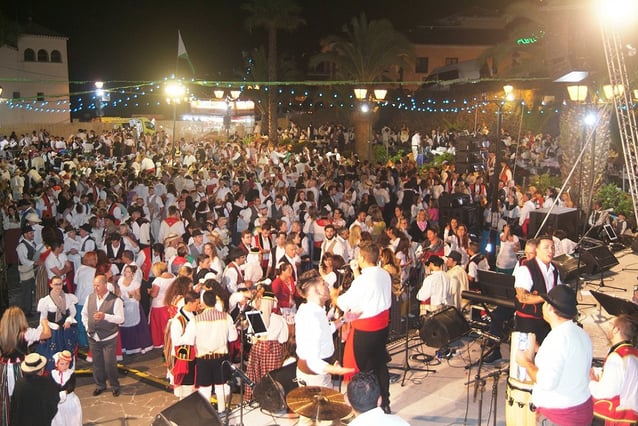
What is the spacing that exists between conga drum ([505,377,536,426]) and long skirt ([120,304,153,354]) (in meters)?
5.66

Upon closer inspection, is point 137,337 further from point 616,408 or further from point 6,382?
point 616,408

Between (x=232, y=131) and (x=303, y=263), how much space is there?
25767 millimetres

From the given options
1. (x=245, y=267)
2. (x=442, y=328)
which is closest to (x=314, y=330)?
(x=442, y=328)

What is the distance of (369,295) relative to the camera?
6164mm

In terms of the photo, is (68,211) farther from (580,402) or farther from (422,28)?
(422,28)

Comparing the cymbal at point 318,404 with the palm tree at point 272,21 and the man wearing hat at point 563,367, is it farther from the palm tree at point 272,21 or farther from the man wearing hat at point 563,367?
the palm tree at point 272,21

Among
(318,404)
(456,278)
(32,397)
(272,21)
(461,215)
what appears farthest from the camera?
(272,21)

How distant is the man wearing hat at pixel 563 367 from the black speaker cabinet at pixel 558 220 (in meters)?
9.02

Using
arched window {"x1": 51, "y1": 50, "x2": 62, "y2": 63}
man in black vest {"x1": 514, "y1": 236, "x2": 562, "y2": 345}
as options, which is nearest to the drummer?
man in black vest {"x1": 514, "y1": 236, "x2": 562, "y2": 345}

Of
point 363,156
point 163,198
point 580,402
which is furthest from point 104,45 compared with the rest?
point 580,402

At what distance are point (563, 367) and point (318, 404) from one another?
1813 mm

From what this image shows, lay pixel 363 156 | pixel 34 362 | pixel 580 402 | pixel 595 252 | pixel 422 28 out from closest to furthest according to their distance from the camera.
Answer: pixel 580 402 → pixel 34 362 → pixel 595 252 → pixel 363 156 → pixel 422 28

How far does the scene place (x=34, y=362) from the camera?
6.20 metres

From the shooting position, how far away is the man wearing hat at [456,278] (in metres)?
8.85
